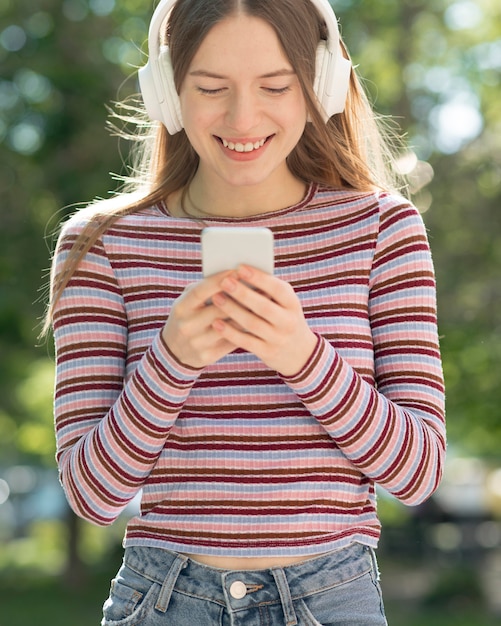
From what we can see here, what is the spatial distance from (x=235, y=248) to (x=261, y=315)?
0.36 ft

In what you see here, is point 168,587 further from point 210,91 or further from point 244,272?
point 210,91

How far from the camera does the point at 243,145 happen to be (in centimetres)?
204

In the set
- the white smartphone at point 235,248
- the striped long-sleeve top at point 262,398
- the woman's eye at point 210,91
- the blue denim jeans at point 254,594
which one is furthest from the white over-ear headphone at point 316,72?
the blue denim jeans at point 254,594

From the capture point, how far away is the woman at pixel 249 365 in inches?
74.0

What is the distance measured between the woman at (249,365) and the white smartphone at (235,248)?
68 millimetres

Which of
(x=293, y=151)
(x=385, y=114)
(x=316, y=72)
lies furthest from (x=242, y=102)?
(x=385, y=114)

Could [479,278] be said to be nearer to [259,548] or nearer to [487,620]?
[487,620]

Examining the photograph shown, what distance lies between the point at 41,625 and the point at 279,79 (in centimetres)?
1256

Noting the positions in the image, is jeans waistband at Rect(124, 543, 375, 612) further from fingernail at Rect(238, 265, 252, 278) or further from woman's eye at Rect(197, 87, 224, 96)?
woman's eye at Rect(197, 87, 224, 96)

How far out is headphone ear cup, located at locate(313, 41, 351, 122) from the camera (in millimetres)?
2125

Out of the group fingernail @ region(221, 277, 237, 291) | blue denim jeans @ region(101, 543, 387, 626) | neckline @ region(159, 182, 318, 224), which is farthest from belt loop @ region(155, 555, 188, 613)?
neckline @ region(159, 182, 318, 224)

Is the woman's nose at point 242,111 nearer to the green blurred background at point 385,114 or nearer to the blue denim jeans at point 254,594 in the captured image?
the blue denim jeans at point 254,594

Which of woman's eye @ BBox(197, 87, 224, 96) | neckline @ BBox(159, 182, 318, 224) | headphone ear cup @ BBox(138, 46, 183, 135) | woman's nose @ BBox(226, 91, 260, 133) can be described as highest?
headphone ear cup @ BBox(138, 46, 183, 135)

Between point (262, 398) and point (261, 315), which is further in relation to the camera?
point (262, 398)
